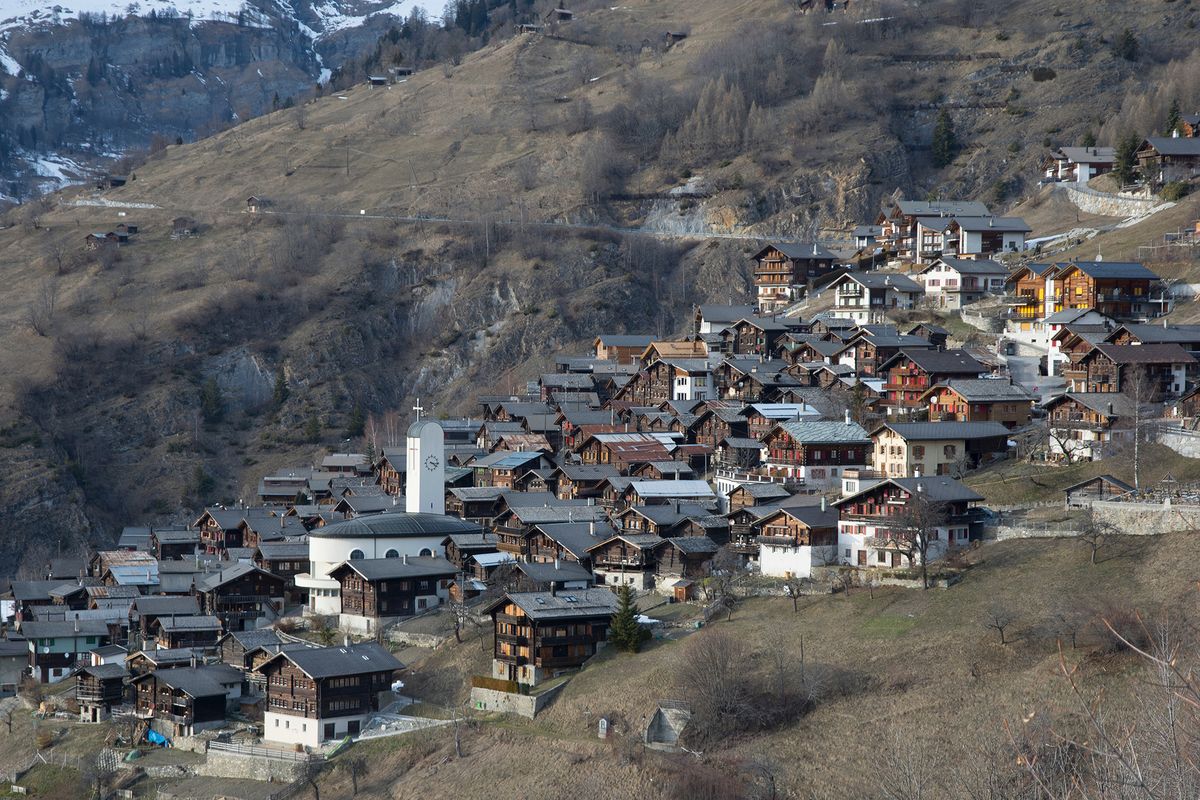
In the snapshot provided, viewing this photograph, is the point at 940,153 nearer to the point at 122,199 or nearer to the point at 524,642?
the point at 122,199

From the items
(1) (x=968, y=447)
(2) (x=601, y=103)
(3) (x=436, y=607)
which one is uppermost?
(2) (x=601, y=103)

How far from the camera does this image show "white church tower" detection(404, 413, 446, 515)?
70312 mm

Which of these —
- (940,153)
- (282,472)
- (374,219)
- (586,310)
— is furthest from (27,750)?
(940,153)

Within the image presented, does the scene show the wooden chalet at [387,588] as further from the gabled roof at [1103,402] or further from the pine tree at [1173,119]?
the pine tree at [1173,119]

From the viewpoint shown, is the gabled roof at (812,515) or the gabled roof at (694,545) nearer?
the gabled roof at (812,515)

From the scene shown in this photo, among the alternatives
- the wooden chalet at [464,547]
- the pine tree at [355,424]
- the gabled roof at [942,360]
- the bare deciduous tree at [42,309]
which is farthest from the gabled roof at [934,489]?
the bare deciduous tree at [42,309]

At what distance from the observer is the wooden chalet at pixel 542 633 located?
52.9 meters

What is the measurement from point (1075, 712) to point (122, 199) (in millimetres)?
131341

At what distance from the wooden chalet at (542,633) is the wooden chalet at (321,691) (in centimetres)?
395

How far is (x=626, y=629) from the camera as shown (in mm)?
52500

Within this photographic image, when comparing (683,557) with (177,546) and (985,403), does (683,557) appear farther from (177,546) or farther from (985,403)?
(177,546)

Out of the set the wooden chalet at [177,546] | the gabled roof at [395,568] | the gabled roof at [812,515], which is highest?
the gabled roof at [812,515]

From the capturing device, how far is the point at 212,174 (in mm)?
157750

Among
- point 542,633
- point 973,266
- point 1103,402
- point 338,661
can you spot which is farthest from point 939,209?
point 338,661
